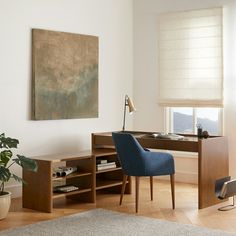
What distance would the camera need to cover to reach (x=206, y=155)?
217 inches

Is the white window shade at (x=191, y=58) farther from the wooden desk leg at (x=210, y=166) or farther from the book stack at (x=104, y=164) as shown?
the book stack at (x=104, y=164)

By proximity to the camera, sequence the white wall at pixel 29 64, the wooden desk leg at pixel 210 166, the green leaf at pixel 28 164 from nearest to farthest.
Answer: the green leaf at pixel 28 164
the wooden desk leg at pixel 210 166
the white wall at pixel 29 64

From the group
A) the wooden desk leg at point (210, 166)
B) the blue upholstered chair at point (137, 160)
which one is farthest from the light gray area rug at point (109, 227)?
Result: the wooden desk leg at point (210, 166)

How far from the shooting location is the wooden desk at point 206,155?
17.9 ft

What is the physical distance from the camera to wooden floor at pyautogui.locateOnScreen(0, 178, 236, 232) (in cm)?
496

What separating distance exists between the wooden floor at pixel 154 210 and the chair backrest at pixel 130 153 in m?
0.43

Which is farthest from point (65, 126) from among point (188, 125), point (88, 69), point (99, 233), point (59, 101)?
point (99, 233)

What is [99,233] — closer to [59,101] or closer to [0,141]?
[0,141]

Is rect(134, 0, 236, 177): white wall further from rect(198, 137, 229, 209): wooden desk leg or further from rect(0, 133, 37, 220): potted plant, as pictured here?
rect(0, 133, 37, 220): potted plant

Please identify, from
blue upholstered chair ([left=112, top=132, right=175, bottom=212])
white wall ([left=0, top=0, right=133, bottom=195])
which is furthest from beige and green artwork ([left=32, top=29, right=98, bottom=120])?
blue upholstered chair ([left=112, top=132, right=175, bottom=212])

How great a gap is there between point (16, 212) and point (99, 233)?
121 cm

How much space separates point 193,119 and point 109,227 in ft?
9.27

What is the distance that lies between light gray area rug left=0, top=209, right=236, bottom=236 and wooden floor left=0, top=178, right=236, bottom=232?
0.19 meters

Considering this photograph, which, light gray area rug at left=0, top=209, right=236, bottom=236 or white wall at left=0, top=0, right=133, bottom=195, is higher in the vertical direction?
white wall at left=0, top=0, right=133, bottom=195
